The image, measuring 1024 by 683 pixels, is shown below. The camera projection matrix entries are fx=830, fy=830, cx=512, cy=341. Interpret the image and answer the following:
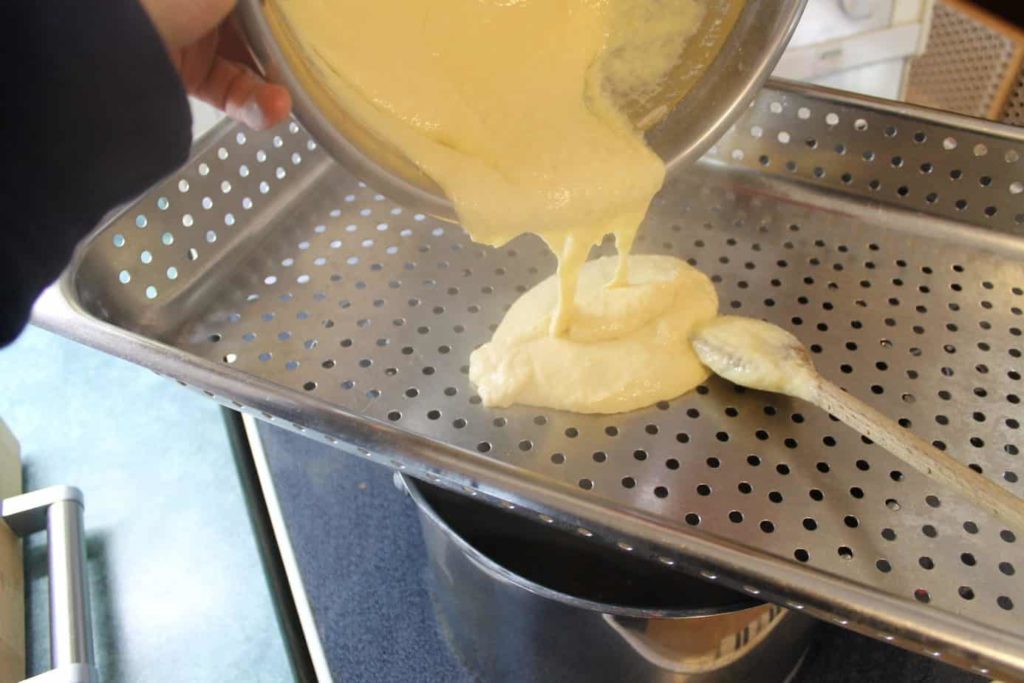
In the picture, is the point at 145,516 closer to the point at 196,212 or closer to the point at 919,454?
the point at 196,212

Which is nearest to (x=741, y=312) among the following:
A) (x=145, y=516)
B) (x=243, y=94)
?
(x=243, y=94)

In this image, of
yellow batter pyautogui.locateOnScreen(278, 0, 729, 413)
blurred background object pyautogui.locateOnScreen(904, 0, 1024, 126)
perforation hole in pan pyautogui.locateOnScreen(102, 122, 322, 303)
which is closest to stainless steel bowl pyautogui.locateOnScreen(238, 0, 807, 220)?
yellow batter pyautogui.locateOnScreen(278, 0, 729, 413)

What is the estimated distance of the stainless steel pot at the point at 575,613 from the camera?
589 mm

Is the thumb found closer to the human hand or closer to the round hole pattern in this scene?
the human hand

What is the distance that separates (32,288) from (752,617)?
0.51 meters

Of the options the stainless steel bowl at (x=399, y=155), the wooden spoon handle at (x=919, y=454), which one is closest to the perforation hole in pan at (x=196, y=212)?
the stainless steel bowl at (x=399, y=155)

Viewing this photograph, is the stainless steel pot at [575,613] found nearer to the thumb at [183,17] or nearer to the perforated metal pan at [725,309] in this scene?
the perforated metal pan at [725,309]

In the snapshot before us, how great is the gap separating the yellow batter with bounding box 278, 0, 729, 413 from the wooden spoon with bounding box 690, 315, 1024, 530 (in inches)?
1.1

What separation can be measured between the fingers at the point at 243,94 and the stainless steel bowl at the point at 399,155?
0.01 m

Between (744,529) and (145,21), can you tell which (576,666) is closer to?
(744,529)

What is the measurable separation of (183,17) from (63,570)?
446 mm

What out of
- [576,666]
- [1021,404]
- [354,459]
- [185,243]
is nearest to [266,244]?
[185,243]

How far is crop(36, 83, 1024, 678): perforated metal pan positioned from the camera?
0.56 m

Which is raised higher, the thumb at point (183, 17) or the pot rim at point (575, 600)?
the thumb at point (183, 17)
